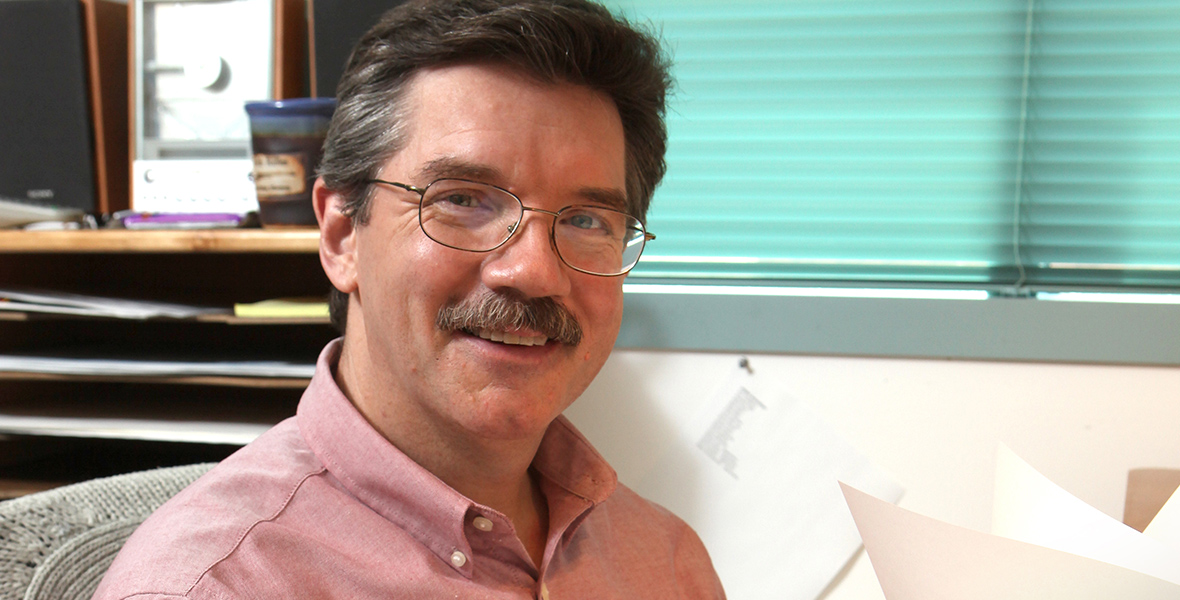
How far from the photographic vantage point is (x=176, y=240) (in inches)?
Answer: 43.7

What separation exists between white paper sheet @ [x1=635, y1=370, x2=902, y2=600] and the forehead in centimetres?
73

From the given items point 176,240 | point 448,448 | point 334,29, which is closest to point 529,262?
point 448,448

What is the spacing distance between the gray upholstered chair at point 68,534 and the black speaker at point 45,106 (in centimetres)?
A: 72

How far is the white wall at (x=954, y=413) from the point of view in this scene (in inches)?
51.7

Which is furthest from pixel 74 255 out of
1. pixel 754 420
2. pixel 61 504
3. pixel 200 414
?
pixel 754 420

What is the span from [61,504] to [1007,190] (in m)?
1.46

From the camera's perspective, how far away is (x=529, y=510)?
957mm

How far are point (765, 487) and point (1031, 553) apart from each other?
108cm

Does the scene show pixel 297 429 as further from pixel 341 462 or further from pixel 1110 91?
Answer: pixel 1110 91

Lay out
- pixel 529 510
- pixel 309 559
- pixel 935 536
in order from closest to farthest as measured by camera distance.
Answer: pixel 935 536 → pixel 309 559 → pixel 529 510

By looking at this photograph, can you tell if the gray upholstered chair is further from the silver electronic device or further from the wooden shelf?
the silver electronic device

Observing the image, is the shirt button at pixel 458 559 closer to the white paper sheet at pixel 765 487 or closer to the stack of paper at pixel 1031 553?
the stack of paper at pixel 1031 553

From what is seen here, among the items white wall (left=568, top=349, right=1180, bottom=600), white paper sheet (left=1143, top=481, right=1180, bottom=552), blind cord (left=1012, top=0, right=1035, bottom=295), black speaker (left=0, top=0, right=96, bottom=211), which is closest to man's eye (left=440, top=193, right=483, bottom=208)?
white paper sheet (left=1143, top=481, right=1180, bottom=552)

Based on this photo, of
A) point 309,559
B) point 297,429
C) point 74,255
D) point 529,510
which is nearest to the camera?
point 309,559
